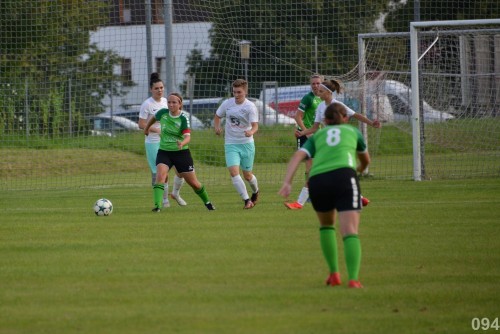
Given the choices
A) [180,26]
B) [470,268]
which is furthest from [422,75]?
[470,268]

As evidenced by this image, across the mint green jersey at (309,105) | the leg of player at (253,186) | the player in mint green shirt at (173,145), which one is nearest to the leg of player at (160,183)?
the player in mint green shirt at (173,145)

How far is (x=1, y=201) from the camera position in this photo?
61.6ft

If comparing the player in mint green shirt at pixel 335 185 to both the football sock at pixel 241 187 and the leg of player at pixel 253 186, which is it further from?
the leg of player at pixel 253 186

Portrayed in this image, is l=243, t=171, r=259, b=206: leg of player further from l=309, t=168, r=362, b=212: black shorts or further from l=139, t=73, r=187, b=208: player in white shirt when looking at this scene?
l=309, t=168, r=362, b=212: black shorts

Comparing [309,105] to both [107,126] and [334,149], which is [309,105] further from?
[107,126]

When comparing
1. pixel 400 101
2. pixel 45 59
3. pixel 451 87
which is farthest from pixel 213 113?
pixel 451 87

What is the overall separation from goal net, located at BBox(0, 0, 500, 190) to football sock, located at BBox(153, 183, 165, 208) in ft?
18.8

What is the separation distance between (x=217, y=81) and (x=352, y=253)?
56.8 feet

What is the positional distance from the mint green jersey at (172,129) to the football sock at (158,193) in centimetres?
62

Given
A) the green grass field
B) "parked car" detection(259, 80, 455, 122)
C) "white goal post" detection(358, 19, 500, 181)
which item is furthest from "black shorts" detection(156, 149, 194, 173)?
"white goal post" detection(358, 19, 500, 181)

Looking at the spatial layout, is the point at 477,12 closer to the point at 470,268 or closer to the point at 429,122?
the point at 429,122

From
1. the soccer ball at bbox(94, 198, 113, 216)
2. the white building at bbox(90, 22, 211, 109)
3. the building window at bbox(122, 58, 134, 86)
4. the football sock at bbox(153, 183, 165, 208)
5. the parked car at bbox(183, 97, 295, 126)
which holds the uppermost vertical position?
the white building at bbox(90, 22, 211, 109)

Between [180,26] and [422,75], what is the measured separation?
290 inches

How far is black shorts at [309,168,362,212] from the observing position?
8530 millimetres
